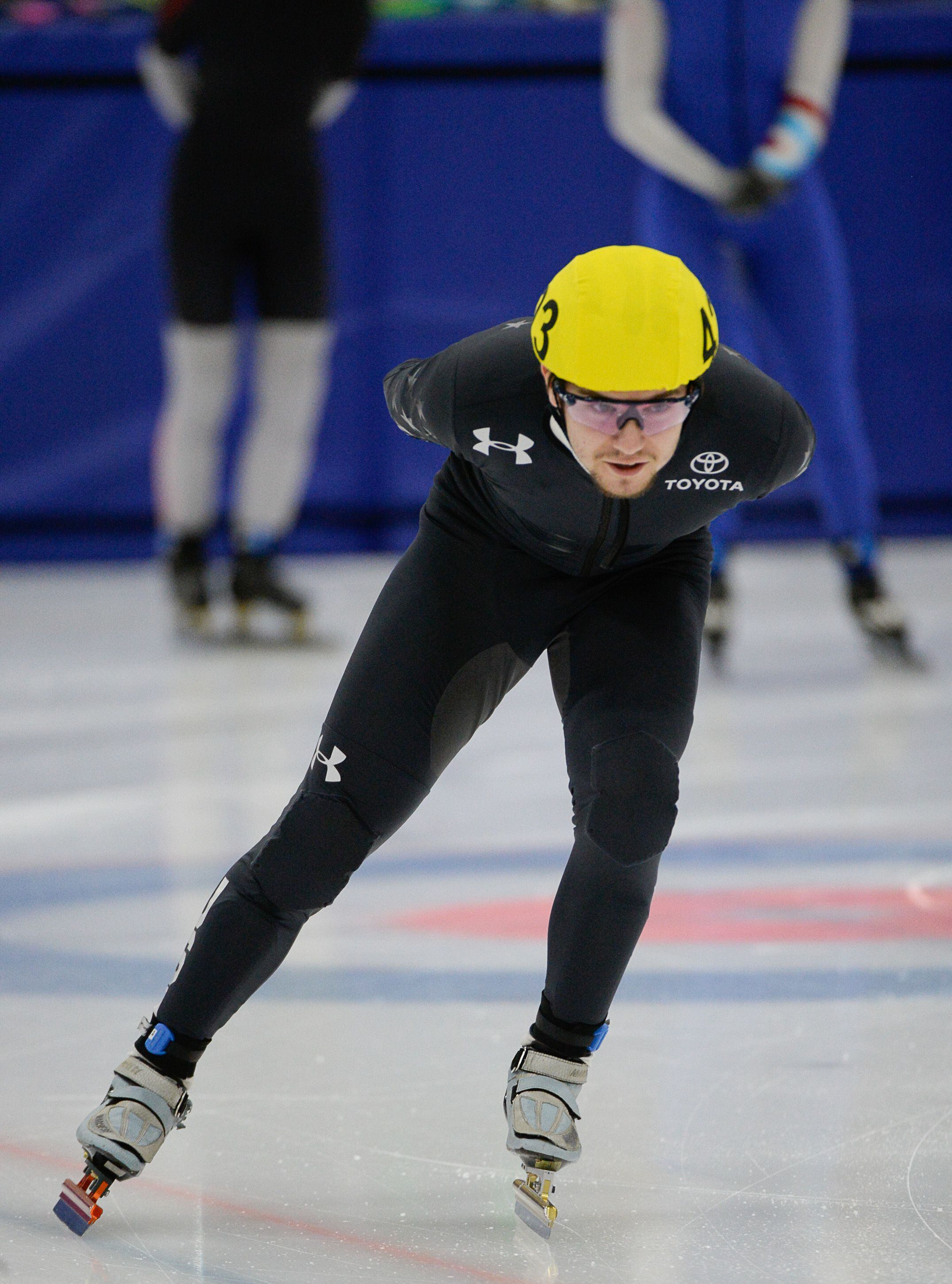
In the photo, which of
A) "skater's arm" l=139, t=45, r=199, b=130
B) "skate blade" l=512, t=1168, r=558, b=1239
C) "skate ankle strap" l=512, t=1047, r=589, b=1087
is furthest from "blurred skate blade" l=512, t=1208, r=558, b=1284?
"skater's arm" l=139, t=45, r=199, b=130

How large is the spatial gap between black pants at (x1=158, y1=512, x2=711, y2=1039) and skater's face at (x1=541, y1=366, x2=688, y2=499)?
214mm

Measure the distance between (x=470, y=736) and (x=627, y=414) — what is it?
17.0 inches

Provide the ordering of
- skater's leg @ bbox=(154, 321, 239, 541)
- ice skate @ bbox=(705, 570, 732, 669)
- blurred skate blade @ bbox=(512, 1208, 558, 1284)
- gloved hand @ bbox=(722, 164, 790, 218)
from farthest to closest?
skater's leg @ bbox=(154, 321, 239, 541)
ice skate @ bbox=(705, 570, 732, 669)
gloved hand @ bbox=(722, 164, 790, 218)
blurred skate blade @ bbox=(512, 1208, 558, 1284)

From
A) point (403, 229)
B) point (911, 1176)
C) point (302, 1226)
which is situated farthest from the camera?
point (403, 229)

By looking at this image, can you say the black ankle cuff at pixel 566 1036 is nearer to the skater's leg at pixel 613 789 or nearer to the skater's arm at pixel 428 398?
the skater's leg at pixel 613 789

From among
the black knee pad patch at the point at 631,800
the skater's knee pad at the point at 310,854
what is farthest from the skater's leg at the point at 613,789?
the skater's knee pad at the point at 310,854

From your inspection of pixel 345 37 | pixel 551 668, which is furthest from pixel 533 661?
pixel 345 37

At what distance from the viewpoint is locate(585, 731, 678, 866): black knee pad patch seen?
6.33ft

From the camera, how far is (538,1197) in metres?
1.92

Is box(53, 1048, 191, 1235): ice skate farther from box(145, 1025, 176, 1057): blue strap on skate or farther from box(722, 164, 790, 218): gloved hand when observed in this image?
box(722, 164, 790, 218): gloved hand

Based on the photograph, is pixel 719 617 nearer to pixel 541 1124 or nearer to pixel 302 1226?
pixel 541 1124

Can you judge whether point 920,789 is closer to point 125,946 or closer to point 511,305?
point 125,946

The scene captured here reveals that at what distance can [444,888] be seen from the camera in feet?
10.5

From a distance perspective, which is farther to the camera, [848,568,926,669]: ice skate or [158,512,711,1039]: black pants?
[848,568,926,669]: ice skate
